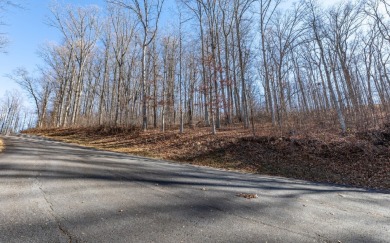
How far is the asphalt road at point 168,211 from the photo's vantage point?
291 cm

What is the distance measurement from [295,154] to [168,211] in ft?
32.3

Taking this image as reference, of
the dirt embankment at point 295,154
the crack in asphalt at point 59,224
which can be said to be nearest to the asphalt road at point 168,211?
the crack in asphalt at point 59,224

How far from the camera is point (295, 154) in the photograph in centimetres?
1164

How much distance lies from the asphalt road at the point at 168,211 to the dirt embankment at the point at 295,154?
11.9 feet

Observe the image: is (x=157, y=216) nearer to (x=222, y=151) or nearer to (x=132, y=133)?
(x=222, y=151)

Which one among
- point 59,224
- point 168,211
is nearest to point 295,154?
point 168,211

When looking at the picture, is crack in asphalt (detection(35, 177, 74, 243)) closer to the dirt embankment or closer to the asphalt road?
the asphalt road

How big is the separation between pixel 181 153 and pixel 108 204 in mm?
8975

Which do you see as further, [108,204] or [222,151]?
[222,151]

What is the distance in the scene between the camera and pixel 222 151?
1276cm

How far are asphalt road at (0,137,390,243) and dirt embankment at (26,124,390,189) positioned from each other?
11.9 ft

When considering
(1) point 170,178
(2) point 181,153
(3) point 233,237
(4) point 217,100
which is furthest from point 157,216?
(4) point 217,100

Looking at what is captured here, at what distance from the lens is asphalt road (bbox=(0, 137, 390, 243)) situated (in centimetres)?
291

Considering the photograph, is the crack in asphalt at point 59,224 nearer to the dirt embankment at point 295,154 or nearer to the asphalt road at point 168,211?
the asphalt road at point 168,211
